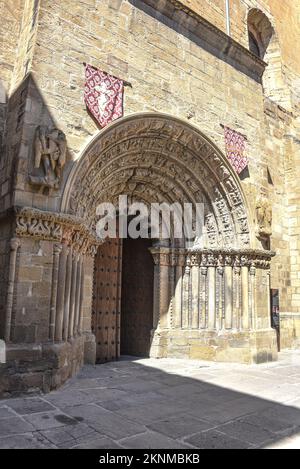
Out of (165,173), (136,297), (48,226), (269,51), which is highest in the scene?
(269,51)

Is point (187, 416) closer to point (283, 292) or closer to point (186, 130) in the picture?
point (186, 130)

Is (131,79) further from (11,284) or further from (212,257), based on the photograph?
(11,284)

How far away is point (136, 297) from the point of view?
8.00 metres

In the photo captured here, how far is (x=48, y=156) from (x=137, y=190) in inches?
113

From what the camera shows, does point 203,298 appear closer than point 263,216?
Yes

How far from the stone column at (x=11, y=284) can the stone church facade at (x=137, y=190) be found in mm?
15

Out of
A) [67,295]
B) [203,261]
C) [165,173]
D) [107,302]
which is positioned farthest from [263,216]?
[67,295]

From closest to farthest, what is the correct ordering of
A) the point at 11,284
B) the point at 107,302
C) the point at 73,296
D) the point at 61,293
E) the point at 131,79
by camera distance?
the point at 11,284 → the point at 61,293 → the point at 73,296 → the point at 131,79 → the point at 107,302

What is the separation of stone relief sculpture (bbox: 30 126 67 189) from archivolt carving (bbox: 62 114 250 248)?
59 cm

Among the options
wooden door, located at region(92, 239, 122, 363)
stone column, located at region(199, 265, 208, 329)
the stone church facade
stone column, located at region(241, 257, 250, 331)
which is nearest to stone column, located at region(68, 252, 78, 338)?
the stone church facade

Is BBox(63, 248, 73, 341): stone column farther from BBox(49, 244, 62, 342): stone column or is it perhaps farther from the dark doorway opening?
the dark doorway opening

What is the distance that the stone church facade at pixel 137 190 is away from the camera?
15.5ft

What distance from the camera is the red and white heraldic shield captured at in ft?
18.0
